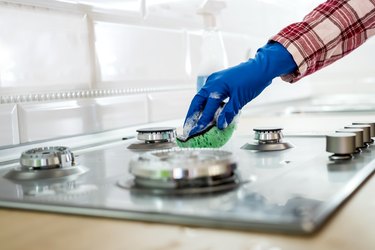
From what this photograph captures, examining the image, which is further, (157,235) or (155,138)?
(155,138)

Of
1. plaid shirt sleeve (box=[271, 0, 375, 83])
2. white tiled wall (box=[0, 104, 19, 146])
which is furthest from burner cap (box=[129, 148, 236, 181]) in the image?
plaid shirt sleeve (box=[271, 0, 375, 83])

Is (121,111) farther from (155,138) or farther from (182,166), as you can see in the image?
(182,166)

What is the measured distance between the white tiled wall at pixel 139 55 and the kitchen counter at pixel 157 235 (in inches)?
24.8

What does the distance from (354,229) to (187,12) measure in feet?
3.53

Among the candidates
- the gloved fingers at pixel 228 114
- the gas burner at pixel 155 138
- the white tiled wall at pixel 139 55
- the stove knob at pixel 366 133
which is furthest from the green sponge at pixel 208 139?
the white tiled wall at pixel 139 55

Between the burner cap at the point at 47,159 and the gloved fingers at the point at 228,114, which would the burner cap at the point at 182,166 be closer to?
the burner cap at the point at 47,159

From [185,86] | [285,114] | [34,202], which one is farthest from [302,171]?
[285,114]

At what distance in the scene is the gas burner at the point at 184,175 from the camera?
1.77ft

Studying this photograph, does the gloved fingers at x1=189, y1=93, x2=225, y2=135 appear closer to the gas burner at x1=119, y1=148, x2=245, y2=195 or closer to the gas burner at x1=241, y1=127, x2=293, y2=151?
the gas burner at x1=241, y1=127, x2=293, y2=151

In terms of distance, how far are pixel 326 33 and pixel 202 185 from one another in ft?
2.07

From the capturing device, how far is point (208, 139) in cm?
85

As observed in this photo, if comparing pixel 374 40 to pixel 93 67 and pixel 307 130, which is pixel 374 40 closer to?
pixel 307 130

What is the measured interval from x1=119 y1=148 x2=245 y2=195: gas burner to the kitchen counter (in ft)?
0.28

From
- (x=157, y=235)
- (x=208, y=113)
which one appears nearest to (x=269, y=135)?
(x=208, y=113)
